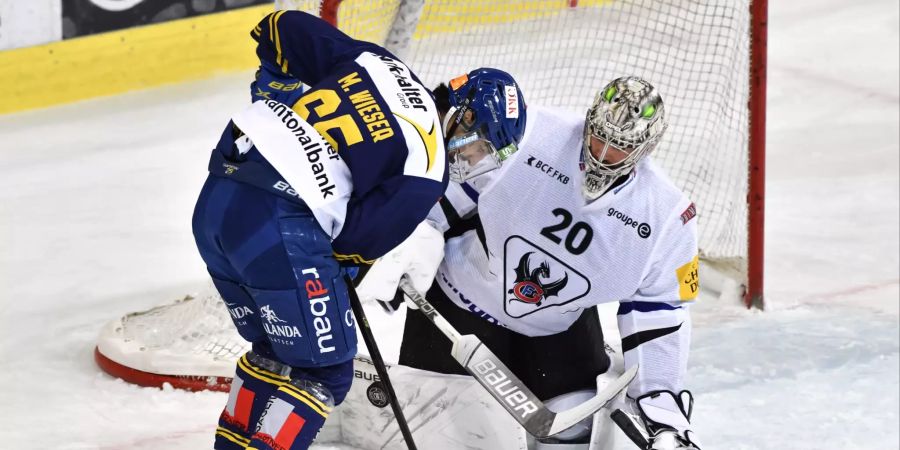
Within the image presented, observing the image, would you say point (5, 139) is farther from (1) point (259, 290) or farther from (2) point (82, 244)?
(1) point (259, 290)

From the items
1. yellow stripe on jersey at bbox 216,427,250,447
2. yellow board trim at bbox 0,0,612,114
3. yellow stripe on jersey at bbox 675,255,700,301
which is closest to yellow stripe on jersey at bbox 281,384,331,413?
yellow stripe on jersey at bbox 216,427,250,447

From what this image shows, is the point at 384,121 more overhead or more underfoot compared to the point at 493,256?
more overhead

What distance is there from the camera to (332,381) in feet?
8.48

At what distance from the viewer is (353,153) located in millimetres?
2412

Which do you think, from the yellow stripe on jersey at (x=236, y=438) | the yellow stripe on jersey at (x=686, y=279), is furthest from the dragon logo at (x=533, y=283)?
the yellow stripe on jersey at (x=236, y=438)

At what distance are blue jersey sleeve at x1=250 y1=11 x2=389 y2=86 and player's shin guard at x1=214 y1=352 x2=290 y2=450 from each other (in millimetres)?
629

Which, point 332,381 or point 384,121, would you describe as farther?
point 332,381

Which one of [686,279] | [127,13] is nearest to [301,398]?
[686,279]

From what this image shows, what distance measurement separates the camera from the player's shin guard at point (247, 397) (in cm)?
263

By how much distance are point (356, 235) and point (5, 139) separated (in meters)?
2.86

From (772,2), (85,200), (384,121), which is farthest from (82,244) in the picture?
(772,2)

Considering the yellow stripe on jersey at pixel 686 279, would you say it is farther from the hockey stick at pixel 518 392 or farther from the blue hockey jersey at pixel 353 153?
the blue hockey jersey at pixel 353 153

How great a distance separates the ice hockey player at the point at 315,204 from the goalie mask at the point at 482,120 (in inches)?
4.7

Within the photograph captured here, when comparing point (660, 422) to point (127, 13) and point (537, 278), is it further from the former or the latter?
point (127, 13)
